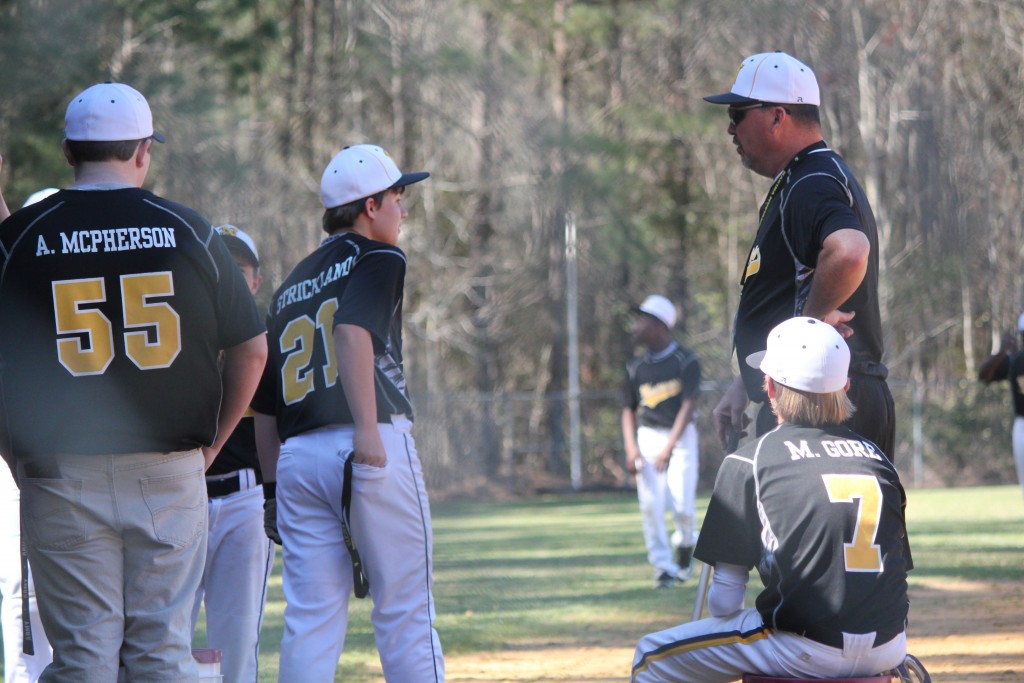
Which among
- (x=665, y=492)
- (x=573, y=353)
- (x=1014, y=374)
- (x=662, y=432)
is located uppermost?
→ (x=1014, y=374)

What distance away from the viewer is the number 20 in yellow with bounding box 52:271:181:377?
3.56 meters

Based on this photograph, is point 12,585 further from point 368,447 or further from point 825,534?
point 825,534

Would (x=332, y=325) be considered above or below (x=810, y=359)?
above

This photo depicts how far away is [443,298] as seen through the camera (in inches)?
1195

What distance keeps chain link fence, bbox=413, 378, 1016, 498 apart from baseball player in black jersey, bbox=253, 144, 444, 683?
64.4ft

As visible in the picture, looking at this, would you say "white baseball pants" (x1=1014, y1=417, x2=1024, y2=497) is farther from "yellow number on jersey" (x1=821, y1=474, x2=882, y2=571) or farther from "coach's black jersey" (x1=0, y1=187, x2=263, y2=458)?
"coach's black jersey" (x1=0, y1=187, x2=263, y2=458)

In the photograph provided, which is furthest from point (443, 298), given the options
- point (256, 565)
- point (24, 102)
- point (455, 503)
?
point (256, 565)

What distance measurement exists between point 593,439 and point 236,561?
2167 centimetres

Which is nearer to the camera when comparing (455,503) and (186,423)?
(186,423)

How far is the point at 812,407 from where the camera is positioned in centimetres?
395

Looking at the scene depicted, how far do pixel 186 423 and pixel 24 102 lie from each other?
50.4 ft

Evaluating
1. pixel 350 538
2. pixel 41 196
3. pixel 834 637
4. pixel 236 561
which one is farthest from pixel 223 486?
pixel 834 637

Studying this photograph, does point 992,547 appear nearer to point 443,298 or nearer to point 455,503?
point 455,503

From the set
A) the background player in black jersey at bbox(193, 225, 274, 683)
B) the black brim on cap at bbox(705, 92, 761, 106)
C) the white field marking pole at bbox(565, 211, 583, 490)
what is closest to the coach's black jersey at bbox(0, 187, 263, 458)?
the background player in black jersey at bbox(193, 225, 274, 683)
